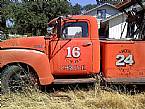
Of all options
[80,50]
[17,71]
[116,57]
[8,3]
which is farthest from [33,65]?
[8,3]

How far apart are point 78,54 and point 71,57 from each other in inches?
6.8

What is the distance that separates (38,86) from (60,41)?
1.12m

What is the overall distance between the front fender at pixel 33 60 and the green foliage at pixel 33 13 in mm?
48374

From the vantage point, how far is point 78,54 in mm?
8797

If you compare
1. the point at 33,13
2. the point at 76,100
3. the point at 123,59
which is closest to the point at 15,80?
the point at 76,100

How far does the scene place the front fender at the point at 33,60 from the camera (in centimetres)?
856

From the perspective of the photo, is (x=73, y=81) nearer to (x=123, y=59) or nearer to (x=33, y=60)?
(x=33, y=60)

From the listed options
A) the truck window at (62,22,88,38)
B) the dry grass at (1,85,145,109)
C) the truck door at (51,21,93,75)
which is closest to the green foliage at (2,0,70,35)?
the truck window at (62,22,88,38)

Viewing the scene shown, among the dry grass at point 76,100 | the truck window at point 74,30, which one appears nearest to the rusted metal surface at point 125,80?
the dry grass at point 76,100

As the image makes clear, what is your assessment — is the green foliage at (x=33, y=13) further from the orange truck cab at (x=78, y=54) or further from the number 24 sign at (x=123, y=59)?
the number 24 sign at (x=123, y=59)

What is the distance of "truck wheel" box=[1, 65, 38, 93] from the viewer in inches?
333

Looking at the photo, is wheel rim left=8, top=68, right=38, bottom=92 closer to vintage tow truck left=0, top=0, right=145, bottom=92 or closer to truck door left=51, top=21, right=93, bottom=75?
vintage tow truck left=0, top=0, right=145, bottom=92

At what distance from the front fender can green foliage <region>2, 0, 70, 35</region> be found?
48374 mm

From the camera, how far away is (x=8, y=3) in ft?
205
